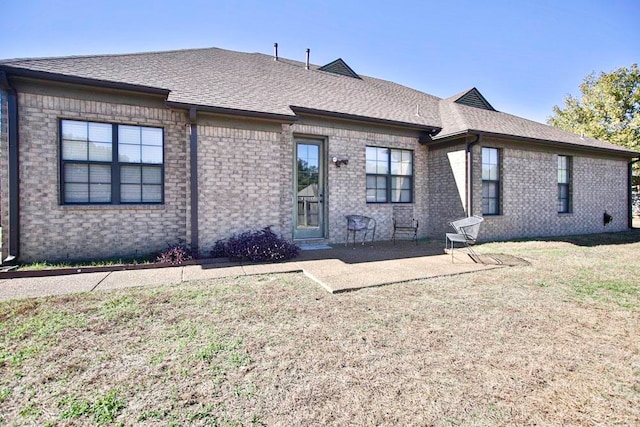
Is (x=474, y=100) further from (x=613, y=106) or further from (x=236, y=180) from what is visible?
(x=613, y=106)

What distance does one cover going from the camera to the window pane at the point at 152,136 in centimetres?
662

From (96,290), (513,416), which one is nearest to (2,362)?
(96,290)

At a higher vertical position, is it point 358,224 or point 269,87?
point 269,87

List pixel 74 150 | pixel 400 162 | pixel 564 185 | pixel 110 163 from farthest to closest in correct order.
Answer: pixel 564 185 → pixel 400 162 → pixel 110 163 → pixel 74 150

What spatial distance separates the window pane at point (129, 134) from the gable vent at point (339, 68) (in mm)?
7436

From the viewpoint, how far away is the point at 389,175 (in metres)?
9.44

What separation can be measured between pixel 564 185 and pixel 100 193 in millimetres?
14783

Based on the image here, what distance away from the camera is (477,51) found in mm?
12766

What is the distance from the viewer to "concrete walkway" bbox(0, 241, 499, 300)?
4430 mm

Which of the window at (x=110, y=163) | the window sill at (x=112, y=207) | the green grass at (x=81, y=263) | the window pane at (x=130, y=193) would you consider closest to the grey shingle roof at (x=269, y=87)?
the window at (x=110, y=163)

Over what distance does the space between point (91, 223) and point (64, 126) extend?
2.02 meters

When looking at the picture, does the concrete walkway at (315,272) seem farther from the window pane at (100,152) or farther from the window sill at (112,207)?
the window pane at (100,152)

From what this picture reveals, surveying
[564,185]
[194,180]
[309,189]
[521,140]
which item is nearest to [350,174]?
[309,189]

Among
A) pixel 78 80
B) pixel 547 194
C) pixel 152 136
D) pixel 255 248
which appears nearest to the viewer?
pixel 78 80
